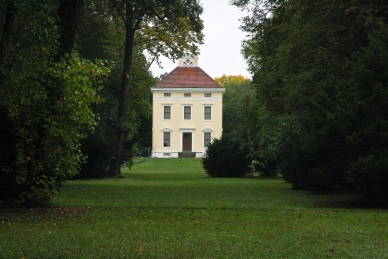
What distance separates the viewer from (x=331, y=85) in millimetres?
17422

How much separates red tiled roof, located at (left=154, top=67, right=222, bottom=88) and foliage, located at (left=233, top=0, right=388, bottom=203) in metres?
46.4

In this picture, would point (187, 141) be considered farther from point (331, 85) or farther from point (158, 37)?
point (331, 85)

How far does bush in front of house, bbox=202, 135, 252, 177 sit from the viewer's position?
3866 centimetres

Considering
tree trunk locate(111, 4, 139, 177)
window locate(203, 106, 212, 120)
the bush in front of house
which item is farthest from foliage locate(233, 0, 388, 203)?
window locate(203, 106, 212, 120)

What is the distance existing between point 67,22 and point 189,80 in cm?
6011

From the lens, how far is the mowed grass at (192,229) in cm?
953

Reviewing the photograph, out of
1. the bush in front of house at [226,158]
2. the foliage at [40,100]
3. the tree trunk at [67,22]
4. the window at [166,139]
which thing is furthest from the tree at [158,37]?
the window at [166,139]

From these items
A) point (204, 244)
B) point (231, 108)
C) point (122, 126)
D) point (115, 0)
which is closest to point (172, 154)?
point (231, 108)

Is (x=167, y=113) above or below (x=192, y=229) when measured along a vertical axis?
above

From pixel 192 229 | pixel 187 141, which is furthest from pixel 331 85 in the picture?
pixel 187 141

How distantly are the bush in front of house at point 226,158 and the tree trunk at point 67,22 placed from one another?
2257 cm

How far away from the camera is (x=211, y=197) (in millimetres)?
20391

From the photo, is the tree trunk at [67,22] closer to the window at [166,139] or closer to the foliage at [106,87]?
the foliage at [106,87]

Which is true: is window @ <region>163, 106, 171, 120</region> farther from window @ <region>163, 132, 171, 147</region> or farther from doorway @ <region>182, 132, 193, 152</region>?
doorway @ <region>182, 132, 193, 152</region>
